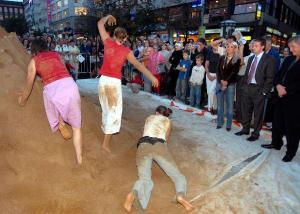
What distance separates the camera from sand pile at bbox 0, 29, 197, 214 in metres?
3.56

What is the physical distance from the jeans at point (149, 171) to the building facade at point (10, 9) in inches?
5544

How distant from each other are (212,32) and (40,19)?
88.8m

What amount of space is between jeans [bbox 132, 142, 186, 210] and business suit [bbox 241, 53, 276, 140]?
2871 millimetres

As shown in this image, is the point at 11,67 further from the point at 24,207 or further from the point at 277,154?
the point at 277,154

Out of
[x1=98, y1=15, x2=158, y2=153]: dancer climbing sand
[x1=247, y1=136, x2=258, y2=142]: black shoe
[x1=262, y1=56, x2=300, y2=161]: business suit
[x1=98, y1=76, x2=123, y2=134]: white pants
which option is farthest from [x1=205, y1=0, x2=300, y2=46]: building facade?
[x1=98, y1=76, x2=123, y2=134]: white pants

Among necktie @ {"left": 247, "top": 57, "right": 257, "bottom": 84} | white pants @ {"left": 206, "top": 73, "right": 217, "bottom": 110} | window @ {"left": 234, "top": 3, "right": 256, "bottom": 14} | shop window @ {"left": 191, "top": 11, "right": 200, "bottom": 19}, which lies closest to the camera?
necktie @ {"left": 247, "top": 57, "right": 257, "bottom": 84}

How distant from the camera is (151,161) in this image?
4.02 metres

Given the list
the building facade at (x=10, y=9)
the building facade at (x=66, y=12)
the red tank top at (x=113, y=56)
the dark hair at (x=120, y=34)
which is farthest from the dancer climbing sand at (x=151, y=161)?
the building facade at (x=10, y=9)

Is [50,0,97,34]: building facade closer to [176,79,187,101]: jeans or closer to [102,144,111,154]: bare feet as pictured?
[176,79,187,101]: jeans

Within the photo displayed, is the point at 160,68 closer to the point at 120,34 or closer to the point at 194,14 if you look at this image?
the point at 120,34

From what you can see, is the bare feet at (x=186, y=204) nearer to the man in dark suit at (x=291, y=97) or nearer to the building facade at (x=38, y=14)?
the man in dark suit at (x=291, y=97)

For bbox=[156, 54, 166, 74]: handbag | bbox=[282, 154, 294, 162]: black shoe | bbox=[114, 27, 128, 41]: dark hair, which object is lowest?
bbox=[282, 154, 294, 162]: black shoe

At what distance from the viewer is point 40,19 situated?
4075 inches

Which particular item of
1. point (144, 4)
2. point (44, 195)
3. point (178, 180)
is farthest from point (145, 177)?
point (144, 4)
